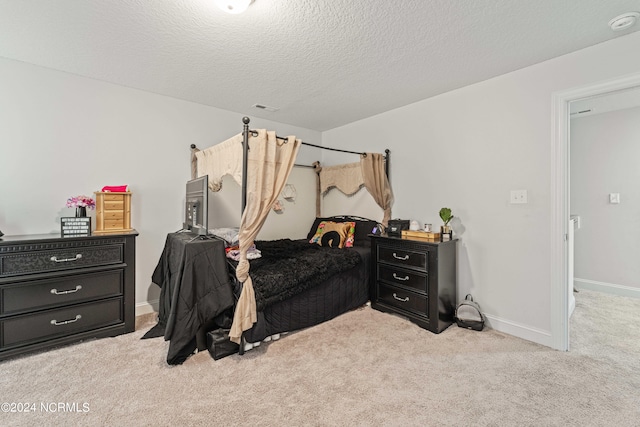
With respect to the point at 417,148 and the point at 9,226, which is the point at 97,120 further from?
the point at 417,148

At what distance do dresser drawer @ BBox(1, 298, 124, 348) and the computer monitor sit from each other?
950 mm

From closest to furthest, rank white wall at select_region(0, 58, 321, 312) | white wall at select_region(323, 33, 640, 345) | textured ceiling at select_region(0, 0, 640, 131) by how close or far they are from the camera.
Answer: textured ceiling at select_region(0, 0, 640, 131) < white wall at select_region(323, 33, 640, 345) < white wall at select_region(0, 58, 321, 312)

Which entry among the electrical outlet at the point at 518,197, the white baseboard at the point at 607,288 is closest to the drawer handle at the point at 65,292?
the electrical outlet at the point at 518,197

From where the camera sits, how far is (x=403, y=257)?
2.97m

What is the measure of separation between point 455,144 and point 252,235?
235 centimetres

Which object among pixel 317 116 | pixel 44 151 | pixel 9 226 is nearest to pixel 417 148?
pixel 317 116

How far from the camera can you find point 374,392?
5.95ft

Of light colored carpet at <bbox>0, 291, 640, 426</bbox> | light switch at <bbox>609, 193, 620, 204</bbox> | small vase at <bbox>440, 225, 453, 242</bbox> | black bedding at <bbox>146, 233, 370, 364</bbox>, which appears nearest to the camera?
light colored carpet at <bbox>0, 291, 640, 426</bbox>

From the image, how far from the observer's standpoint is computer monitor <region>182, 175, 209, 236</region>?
255cm

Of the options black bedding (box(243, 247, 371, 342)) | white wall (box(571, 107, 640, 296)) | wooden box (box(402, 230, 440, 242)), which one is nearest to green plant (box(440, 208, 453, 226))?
wooden box (box(402, 230, 440, 242))

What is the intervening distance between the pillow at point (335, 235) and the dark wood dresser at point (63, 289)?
7.13 ft

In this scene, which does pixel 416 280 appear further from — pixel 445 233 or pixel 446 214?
pixel 446 214

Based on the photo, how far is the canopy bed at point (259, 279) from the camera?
7.30 feet

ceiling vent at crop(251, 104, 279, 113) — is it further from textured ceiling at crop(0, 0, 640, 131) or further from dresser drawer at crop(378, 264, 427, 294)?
dresser drawer at crop(378, 264, 427, 294)
